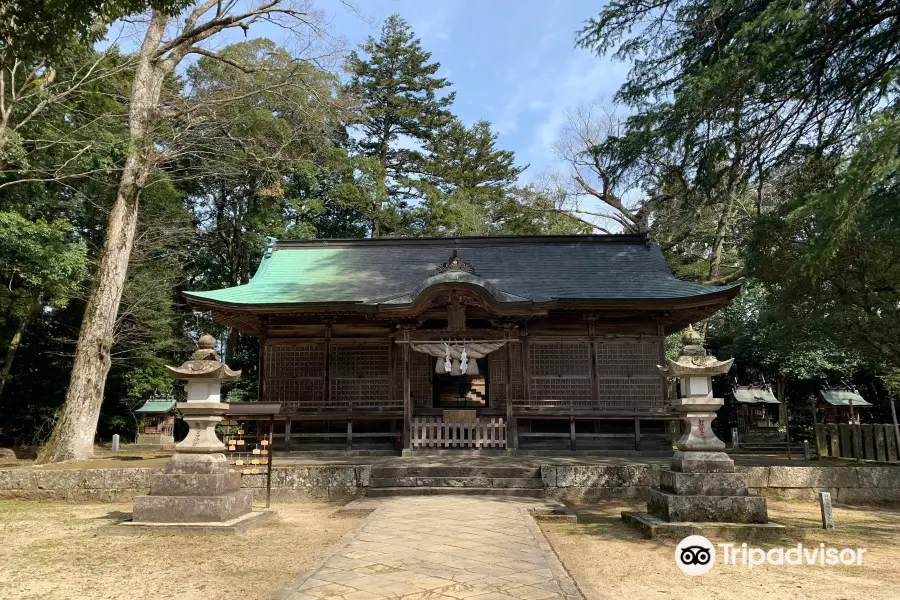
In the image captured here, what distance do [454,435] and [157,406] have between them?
1427 centimetres

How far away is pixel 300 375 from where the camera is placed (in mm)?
14398

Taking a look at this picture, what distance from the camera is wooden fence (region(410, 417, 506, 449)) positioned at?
12.3 metres

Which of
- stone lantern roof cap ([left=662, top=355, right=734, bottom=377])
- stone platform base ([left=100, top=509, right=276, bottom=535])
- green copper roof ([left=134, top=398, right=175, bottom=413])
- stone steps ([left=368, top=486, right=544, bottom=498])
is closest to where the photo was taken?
stone platform base ([left=100, top=509, right=276, bottom=535])

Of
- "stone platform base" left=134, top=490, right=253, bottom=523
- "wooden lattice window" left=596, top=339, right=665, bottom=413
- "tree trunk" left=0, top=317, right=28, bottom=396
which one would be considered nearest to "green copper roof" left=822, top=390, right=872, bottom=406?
"wooden lattice window" left=596, top=339, right=665, bottom=413

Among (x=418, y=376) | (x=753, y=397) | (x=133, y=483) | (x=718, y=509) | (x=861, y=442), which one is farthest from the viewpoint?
(x=753, y=397)

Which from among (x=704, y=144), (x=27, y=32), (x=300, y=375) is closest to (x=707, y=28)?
(x=704, y=144)

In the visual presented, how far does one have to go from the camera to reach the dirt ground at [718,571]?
4.95m

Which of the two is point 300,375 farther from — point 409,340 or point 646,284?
point 646,284

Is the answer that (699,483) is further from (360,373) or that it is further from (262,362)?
(262,362)

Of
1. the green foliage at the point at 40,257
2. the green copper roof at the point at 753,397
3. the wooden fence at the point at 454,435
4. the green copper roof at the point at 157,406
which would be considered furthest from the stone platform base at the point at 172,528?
the green copper roof at the point at 753,397

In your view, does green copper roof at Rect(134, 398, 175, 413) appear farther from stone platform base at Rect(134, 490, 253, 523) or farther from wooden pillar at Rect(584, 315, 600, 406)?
wooden pillar at Rect(584, 315, 600, 406)

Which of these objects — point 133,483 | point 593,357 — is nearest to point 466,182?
point 593,357

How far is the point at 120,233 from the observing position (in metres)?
14.5

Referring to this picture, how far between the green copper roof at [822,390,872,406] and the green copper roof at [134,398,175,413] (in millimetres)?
22967
